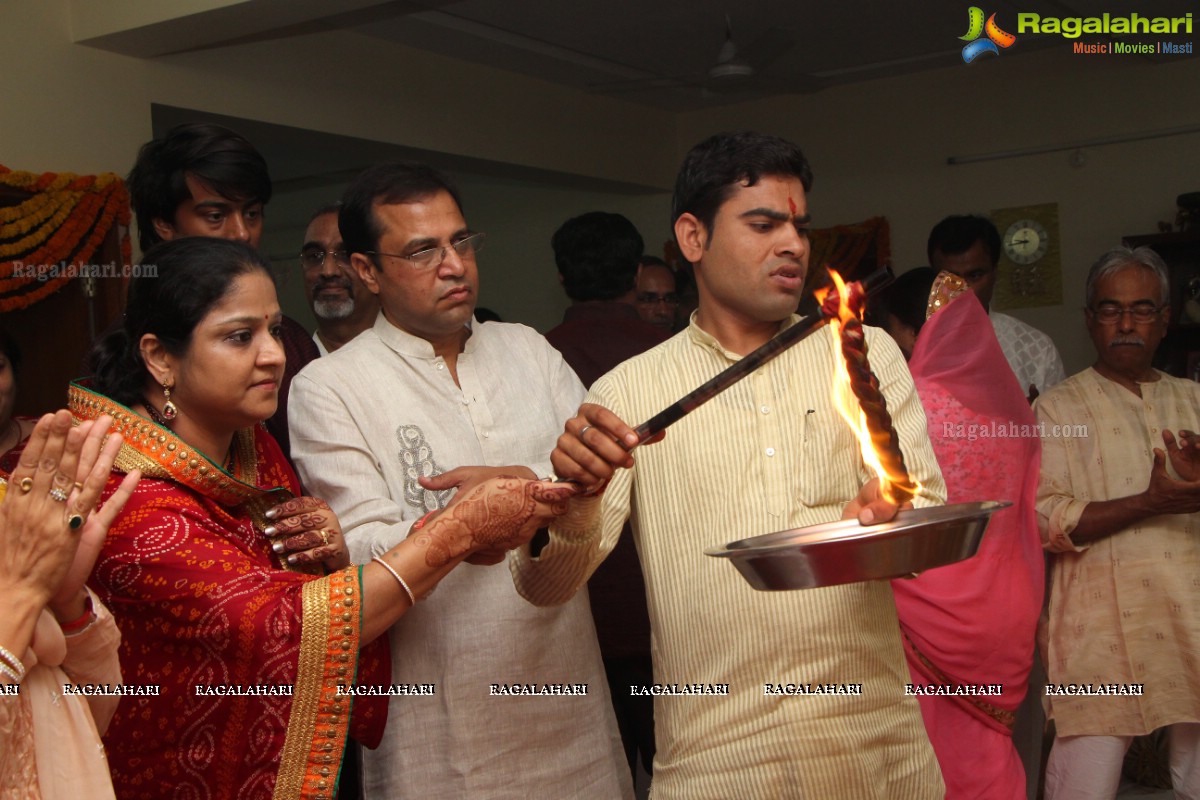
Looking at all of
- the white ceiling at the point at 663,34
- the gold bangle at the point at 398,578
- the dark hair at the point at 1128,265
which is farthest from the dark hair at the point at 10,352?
the dark hair at the point at 1128,265

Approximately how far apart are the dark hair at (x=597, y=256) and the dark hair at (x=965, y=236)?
156 cm

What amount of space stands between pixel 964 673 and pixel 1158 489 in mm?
855

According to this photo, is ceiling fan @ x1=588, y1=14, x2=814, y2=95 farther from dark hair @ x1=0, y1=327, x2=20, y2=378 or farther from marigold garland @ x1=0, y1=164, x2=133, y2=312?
dark hair @ x1=0, y1=327, x2=20, y2=378

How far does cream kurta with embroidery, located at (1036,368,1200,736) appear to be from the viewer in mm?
3332

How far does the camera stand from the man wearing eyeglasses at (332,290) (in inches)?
124

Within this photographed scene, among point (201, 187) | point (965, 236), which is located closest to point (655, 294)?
point (965, 236)

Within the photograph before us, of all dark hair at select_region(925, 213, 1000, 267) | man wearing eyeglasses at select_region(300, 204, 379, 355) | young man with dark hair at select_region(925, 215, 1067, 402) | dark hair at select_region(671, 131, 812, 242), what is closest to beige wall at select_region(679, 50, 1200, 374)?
young man with dark hair at select_region(925, 215, 1067, 402)

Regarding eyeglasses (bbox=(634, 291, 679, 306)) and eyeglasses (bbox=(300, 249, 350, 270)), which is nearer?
eyeglasses (bbox=(300, 249, 350, 270))

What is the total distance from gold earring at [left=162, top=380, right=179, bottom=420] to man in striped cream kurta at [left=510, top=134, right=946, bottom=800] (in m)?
0.64

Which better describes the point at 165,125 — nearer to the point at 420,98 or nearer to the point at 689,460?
the point at 420,98

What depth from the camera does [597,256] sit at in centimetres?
343

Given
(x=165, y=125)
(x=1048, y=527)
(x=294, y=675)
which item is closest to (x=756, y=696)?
(x=294, y=675)

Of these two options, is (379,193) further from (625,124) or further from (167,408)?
(625,124)

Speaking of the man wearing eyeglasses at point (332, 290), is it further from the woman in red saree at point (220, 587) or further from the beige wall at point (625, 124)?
the beige wall at point (625, 124)
